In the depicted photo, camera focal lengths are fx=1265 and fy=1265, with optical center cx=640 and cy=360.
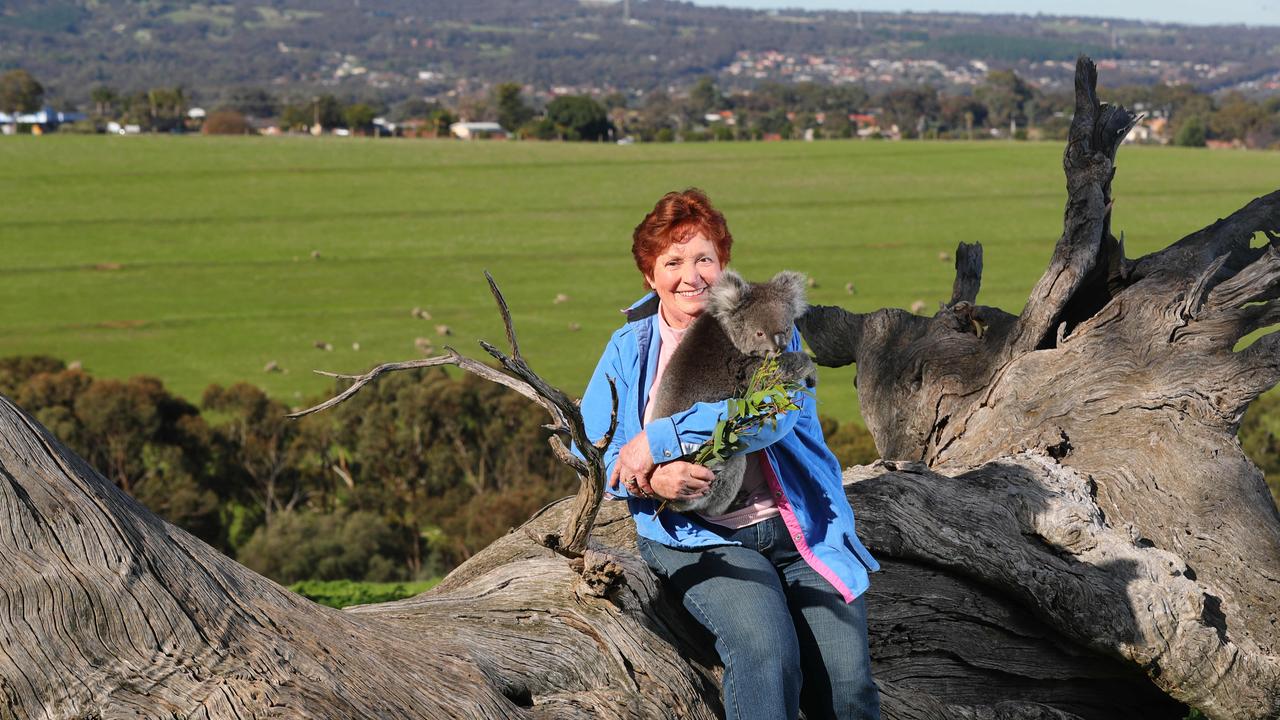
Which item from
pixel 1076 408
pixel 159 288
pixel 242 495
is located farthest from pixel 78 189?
pixel 1076 408

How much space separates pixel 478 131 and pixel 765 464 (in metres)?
151

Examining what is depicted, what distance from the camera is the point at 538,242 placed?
8400 centimetres

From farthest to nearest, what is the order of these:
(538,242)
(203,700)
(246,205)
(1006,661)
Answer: (246,205)
(538,242)
(1006,661)
(203,700)

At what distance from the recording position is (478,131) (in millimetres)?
152000

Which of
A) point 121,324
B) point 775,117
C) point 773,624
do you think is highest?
point 773,624

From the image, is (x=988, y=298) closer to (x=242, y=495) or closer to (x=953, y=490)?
(x=242, y=495)

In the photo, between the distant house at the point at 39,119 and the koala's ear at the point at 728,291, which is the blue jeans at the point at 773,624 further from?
the distant house at the point at 39,119

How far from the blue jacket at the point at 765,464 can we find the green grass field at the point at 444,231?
132 feet

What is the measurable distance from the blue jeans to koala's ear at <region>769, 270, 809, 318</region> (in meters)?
0.76

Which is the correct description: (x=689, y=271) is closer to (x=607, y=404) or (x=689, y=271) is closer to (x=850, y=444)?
(x=607, y=404)

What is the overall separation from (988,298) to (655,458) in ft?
212

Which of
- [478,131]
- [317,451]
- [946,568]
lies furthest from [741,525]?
[478,131]

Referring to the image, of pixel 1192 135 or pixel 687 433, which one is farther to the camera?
pixel 1192 135

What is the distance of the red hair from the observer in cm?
471
